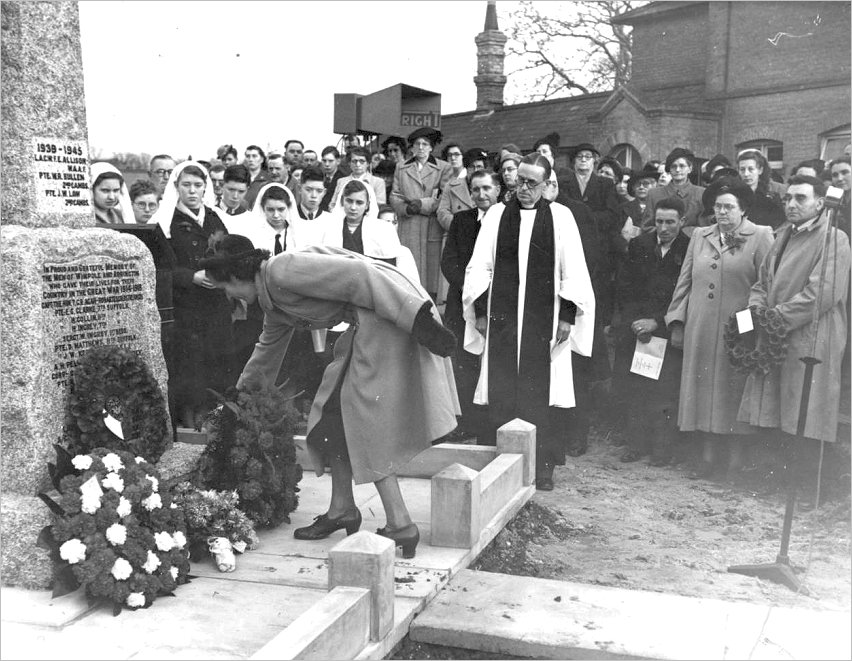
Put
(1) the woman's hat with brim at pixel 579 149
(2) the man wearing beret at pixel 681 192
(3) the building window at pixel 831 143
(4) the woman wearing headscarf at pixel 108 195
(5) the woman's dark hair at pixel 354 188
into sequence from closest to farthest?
(4) the woman wearing headscarf at pixel 108 195 → (5) the woman's dark hair at pixel 354 188 → (2) the man wearing beret at pixel 681 192 → (1) the woman's hat with brim at pixel 579 149 → (3) the building window at pixel 831 143

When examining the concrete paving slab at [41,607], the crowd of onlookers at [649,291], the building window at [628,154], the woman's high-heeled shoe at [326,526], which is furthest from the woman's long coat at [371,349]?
the building window at [628,154]

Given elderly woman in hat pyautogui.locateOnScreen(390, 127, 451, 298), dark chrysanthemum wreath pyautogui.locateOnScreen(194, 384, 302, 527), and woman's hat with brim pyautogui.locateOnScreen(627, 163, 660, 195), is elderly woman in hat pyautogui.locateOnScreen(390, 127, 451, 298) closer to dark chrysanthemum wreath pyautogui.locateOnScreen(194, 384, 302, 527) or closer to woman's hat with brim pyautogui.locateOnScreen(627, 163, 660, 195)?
woman's hat with brim pyautogui.locateOnScreen(627, 163, 660, 195)

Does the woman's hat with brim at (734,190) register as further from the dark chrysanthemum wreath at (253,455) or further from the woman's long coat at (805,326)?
the dark chrysanthemum wreath at (253,455)

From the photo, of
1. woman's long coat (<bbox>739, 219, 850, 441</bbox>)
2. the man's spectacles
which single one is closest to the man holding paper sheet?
the man's spectacles

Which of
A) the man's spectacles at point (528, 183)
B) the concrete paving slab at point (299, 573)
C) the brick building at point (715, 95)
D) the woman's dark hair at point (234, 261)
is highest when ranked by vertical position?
the brick building at point (715, 95)

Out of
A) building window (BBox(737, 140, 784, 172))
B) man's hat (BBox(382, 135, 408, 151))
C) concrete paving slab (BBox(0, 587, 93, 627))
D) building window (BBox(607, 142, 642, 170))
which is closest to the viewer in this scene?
concrete paving slab (BBox(0, 587, 93, 627))

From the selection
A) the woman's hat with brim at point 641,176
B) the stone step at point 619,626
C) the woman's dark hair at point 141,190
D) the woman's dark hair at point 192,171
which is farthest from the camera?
the woman's hat with brim at point 641,176

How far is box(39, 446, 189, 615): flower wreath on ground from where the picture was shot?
4.25 metres

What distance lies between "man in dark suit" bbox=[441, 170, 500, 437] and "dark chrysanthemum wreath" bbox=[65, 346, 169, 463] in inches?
111

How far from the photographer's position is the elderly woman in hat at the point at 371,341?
4891mm

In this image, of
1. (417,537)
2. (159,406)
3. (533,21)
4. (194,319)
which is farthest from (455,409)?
(533,21)

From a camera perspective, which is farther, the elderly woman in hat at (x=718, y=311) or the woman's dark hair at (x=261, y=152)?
the woman's dark hair at (x=261, y=152)

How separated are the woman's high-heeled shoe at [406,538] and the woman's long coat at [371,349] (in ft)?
0.95

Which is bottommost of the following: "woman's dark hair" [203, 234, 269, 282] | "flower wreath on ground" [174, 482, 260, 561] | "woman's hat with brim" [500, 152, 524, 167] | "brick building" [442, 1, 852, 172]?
"flower wreath on ground" [174, 482, 260, 561]
